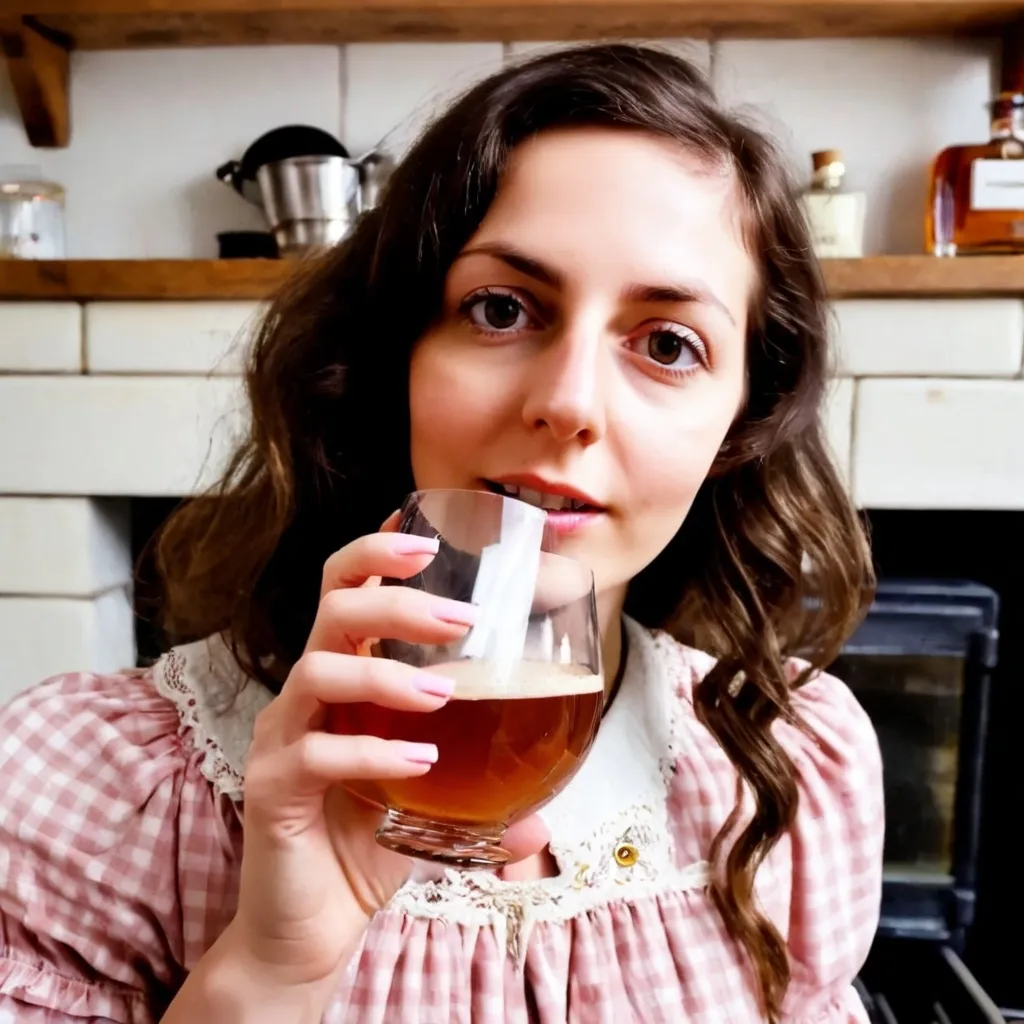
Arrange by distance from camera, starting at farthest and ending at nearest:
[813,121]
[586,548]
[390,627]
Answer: [813,121]
[586,548]
[390,627]

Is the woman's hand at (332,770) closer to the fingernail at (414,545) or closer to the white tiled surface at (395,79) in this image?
the fingernail at (414,545)

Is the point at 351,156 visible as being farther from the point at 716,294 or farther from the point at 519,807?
the point at 519,807

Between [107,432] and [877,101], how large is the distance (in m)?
1.39

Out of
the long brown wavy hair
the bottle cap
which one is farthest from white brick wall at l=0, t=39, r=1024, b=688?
the long brown wavy hair

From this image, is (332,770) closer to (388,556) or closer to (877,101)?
(388,556)

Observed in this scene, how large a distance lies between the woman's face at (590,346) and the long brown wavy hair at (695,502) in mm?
31

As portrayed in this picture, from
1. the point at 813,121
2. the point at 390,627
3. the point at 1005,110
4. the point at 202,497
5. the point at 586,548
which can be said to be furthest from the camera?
the point at 813,121

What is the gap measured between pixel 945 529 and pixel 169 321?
139cm

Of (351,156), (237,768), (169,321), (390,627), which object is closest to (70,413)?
(169,321)

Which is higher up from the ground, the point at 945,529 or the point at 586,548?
the point at 586,548

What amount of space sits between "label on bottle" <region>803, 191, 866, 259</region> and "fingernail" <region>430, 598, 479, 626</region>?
4.01ft

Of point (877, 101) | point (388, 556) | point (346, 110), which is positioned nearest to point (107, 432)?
point (346, 110)

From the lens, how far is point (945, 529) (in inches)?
69.1

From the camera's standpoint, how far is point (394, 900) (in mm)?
705
